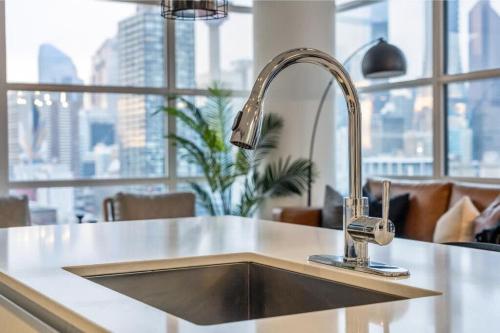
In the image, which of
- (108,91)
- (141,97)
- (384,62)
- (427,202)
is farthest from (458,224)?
(108,91)

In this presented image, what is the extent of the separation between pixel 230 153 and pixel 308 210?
1539 mm

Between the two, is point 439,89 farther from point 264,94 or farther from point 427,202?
point 264,94

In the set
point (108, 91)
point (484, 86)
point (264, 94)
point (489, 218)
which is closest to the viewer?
point (264, 94)

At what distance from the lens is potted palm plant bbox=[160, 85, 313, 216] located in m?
6.24

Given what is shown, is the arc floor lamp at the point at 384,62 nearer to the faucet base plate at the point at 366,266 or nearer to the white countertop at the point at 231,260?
the white countertop at the point at 231,260

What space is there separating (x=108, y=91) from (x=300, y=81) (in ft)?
5.68

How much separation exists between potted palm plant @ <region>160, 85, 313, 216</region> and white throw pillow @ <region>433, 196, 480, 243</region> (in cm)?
177

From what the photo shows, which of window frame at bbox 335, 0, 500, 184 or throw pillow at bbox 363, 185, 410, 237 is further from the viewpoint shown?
window frame at bbox 335, 0, 500, 184

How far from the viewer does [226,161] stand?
6410 millimetres

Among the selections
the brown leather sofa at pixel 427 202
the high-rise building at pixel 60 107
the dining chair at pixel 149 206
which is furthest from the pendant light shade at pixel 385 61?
the high-rise building at pixel 60 107

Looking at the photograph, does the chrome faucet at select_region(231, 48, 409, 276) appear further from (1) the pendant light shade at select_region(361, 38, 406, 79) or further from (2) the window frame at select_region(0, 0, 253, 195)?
(2) the window frame at select_region(0, 0, 253, 195)

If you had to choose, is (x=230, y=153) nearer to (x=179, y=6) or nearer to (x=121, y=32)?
(x=121, y=32)

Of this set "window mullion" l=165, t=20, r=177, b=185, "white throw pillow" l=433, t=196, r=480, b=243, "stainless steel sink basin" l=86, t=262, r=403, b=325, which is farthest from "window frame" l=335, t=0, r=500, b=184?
"stainless steel sink basin" l=86, t=262, r=403, b=325

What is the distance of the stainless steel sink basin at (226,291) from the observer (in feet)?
4.83
